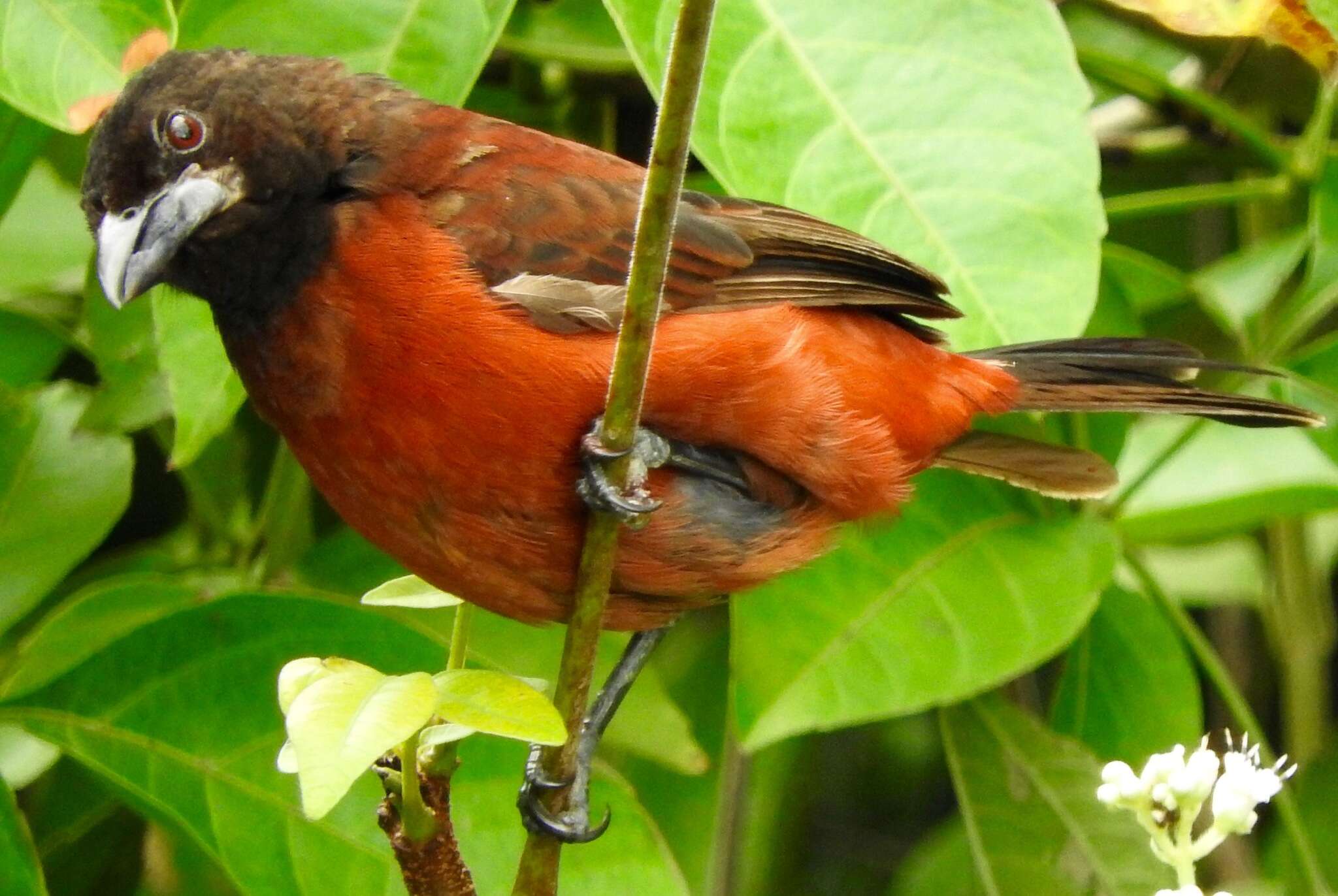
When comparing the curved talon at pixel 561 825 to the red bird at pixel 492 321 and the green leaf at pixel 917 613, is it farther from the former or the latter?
the green leaf at pixel 917 613

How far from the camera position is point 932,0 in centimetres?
233

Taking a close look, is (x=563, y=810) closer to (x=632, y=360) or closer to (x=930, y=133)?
(x=632, y=360)

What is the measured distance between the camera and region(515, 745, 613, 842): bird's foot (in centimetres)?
204

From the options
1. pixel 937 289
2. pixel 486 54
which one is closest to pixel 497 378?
pixel 486 54

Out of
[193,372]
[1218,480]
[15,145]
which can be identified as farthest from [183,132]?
[1218,480]

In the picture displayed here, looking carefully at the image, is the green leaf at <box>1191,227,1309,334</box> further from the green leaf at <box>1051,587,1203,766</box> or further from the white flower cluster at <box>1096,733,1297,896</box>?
the white flower cluster at <box>1096,733,1297,896</box>

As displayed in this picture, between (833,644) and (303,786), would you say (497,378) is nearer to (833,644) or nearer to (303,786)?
(833,644)

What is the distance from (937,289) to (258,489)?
4.50 feet

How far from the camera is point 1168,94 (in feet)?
9.66

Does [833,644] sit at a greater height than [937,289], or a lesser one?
lesser

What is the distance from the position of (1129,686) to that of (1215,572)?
3.49 ft

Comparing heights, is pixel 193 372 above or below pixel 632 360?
above

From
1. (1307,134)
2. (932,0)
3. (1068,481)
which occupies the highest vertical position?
(1307,134)

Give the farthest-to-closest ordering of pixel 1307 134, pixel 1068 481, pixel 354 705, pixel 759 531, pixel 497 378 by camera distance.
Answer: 1. pixel 1307 134
2. pixel 1068 481
3. pixel 759 531
4. pixel 497 378
5. pixel 354 705
